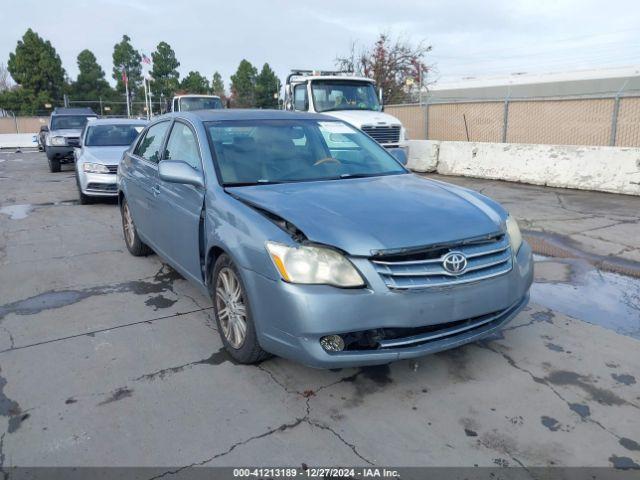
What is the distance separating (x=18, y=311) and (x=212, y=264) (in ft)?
6.85

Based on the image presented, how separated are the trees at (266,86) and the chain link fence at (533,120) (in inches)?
1404

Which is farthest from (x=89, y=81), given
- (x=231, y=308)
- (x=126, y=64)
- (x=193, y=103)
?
(x=231, y=308)

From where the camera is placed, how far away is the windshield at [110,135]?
10516mm

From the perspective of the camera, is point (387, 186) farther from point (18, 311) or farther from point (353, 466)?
point (18, 311)

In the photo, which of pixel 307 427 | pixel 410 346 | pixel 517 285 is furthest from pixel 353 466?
pixel 517 285

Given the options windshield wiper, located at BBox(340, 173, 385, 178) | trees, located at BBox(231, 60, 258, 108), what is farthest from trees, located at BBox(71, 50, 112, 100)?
windshield wiper, located at BBox(340, 173, 385, 178)

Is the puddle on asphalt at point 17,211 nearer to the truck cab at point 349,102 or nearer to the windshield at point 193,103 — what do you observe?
the truck cab at point 349,102

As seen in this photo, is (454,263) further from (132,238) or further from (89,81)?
(89,81)

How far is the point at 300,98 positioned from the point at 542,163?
19.6ft

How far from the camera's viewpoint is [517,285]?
128 inches

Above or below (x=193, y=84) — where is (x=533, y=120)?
below

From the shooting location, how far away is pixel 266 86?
177 ft

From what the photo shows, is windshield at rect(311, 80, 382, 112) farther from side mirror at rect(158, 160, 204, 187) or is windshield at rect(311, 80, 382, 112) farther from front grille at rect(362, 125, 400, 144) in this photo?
side mirror at rect(158, 160, 204, 187)

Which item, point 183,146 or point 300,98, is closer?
point 183,146
